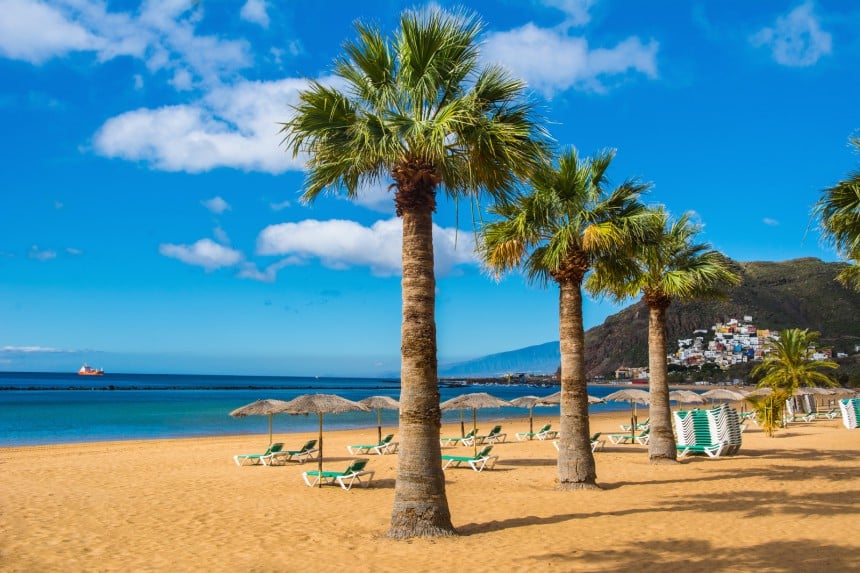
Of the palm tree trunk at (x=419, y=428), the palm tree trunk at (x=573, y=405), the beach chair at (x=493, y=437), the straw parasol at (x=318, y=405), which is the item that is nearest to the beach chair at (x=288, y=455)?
the straw parasol at (x=318, y=405)

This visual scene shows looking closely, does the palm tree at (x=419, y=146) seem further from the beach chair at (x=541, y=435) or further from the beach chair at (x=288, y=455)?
the beach chair at (x=541, y=435)

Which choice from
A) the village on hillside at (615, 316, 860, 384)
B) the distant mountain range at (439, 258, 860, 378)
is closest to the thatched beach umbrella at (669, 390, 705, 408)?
the distant mountain range at (439, 258, 860, 378)

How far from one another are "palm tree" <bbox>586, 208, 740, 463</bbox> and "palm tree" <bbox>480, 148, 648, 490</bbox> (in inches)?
104

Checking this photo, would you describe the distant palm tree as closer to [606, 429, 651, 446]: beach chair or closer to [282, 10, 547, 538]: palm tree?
[282, 10, 547, 538]: palm tree

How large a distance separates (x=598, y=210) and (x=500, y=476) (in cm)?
660

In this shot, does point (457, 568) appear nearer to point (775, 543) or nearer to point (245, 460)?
point (775, 543)

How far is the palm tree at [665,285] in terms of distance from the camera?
53.2 ft

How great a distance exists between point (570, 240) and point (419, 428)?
231 inches

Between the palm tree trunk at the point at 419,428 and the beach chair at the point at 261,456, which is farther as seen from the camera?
the beach chair at the point at 261,456

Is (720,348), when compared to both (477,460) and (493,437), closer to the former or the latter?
(493,437)

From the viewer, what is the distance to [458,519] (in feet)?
33.2

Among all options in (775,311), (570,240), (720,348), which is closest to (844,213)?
(570,240)

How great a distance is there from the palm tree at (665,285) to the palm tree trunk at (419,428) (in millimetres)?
8089

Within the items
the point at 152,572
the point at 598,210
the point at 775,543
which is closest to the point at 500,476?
the point at 598,210
